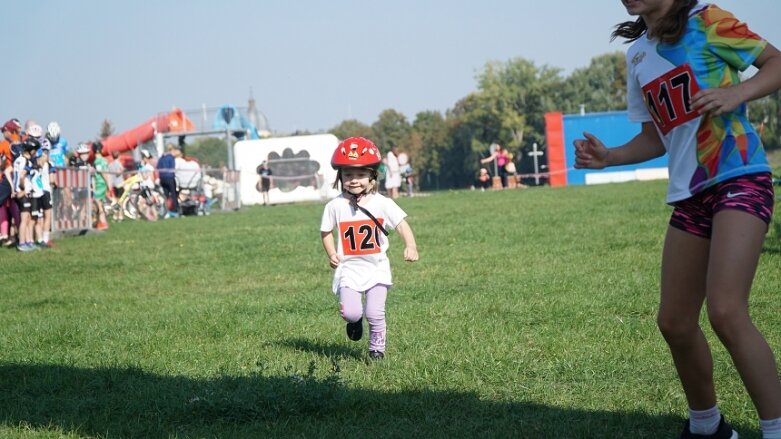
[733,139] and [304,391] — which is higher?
[733,139]

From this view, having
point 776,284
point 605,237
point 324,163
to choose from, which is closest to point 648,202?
point 605,237

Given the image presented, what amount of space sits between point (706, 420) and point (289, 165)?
42.7 metres

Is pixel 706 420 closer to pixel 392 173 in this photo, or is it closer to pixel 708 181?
pixel 708 181

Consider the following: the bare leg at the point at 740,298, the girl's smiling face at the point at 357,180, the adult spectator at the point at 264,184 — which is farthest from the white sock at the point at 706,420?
the adult spectator at the point at 264,184

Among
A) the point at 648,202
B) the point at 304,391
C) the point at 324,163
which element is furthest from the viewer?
the point at 324,163

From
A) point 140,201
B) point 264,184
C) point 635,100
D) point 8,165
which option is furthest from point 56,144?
point 264,184

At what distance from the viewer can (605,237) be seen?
46.4 ft

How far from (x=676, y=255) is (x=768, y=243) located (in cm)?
857

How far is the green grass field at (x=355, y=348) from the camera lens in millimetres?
5078

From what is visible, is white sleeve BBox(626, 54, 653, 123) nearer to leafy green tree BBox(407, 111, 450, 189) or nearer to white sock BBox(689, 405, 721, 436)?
white sock BBox(689, 405, 721, 436)

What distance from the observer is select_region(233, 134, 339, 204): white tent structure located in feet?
149

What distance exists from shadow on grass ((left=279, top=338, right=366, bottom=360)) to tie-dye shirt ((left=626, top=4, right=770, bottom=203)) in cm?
319

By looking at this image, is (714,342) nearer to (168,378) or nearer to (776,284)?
(776,284)

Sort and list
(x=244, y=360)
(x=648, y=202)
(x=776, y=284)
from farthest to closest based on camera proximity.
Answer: (x=648, y=202) → (x=776, y=284) → (x=244, y=360)
